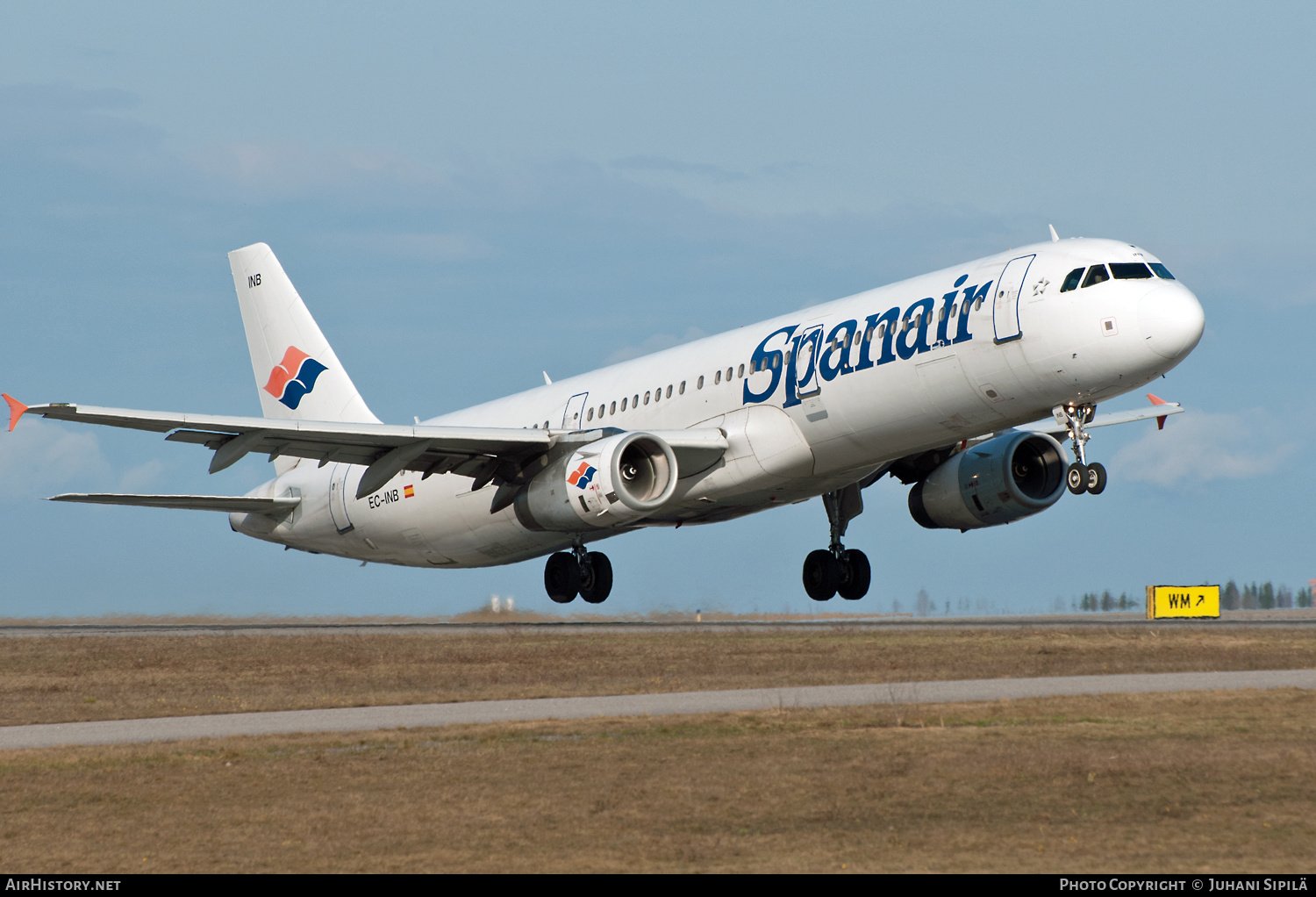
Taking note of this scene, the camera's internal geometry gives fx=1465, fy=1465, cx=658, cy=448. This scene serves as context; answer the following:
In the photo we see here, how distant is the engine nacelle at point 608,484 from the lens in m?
28.4

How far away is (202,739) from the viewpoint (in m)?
17.2

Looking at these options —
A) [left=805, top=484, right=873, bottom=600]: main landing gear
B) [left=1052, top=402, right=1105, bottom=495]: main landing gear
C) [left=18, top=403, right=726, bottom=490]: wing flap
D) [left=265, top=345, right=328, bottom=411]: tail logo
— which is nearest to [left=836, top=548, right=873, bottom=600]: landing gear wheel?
[left=805, top=484, right=873, bottom=600]: main landing gear

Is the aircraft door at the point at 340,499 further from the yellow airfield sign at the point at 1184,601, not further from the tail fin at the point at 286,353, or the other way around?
the yellow airfield sign at the point at 1184,601

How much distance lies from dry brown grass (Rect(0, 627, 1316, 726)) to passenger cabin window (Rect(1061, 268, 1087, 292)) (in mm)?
6539

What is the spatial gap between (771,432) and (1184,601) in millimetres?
30375

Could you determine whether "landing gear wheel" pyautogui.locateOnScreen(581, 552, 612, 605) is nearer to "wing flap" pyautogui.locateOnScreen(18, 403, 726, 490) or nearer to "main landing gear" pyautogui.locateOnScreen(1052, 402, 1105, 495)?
"wing flap" pyautogui.locateOnScreen(18, 403, 726, 490)

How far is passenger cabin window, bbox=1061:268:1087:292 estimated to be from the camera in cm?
2406

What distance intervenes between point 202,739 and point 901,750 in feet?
26.6

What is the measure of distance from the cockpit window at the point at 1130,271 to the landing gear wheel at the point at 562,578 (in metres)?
15.4

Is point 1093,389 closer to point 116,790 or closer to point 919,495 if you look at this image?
point 919,495

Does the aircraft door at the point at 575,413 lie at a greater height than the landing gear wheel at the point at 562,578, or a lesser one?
greater

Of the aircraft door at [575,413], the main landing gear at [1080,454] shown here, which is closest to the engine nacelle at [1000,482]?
the main landing gear at [1080,454]

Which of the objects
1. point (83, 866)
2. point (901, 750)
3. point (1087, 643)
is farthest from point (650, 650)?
point (83, 866)

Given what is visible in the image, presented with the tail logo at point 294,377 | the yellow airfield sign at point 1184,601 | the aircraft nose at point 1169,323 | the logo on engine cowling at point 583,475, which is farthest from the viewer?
the yellow airfield sign at point 1184,601
